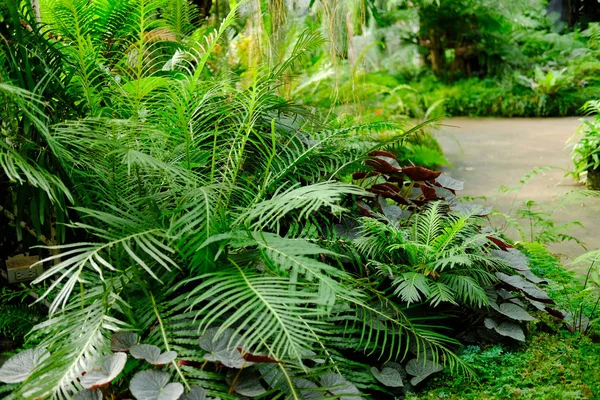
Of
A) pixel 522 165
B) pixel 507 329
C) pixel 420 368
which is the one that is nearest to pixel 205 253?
pixel 420 368

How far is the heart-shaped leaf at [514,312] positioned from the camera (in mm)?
2049

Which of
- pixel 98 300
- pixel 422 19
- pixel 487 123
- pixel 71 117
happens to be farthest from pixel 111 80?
pixel 422 19

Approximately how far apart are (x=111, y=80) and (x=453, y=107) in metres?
6.96

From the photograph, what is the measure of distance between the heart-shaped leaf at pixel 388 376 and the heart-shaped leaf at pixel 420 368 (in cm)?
5

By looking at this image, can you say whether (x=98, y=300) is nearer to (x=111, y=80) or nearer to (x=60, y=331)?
(x=60, y=331)

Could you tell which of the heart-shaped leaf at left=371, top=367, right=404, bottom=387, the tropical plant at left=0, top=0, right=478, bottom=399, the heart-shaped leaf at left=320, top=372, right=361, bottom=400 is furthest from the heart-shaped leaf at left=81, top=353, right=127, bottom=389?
the heart-shaped leaf at left=371, top=367, right=404, bottom=387

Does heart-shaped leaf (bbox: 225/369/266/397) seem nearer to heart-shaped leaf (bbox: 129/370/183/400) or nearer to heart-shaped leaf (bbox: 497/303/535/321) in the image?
heart-shaped leaf (bbox: 129/370/183/400)

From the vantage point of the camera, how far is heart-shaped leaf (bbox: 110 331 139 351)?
1.58 metres

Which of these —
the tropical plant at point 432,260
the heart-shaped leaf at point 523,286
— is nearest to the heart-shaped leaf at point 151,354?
the tropical plant at point 432,260

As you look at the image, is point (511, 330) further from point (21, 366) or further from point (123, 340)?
point (21, 366)

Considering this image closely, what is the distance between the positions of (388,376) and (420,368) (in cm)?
12

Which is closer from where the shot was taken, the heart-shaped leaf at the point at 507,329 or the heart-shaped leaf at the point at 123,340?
the heart-shaped leaf at the point at 123,340

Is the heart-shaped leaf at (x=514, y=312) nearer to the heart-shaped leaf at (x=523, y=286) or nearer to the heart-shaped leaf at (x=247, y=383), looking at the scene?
the heart-shaped leaf at (x=523, y=286)

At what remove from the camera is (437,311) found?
2.14 meters
